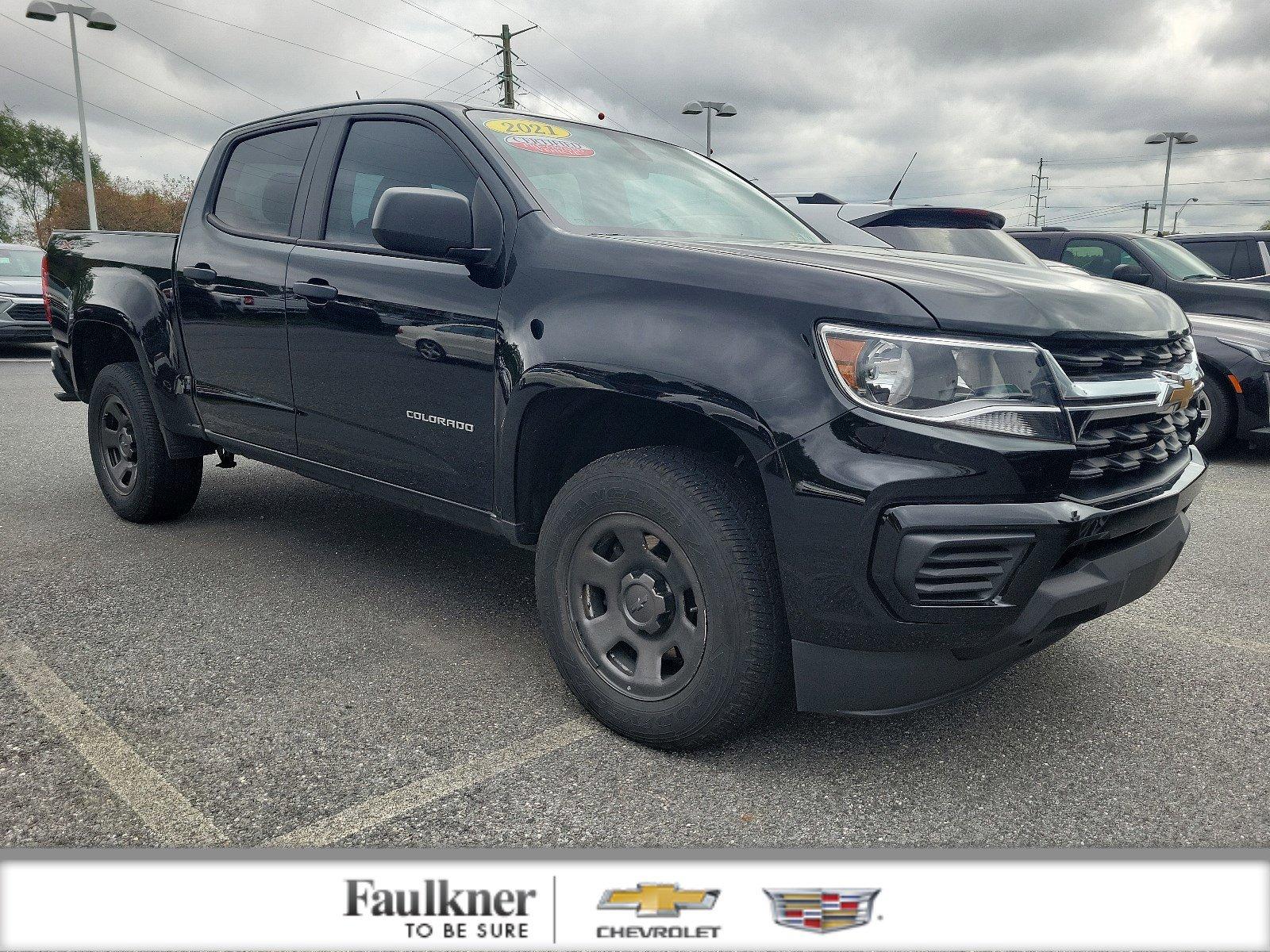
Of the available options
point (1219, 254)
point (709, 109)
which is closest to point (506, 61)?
point (709, 109)

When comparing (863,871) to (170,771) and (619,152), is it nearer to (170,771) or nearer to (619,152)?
(170,771)

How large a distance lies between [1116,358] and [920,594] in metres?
0.80

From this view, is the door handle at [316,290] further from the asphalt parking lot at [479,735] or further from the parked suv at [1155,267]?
the parked suv at [1155,267]

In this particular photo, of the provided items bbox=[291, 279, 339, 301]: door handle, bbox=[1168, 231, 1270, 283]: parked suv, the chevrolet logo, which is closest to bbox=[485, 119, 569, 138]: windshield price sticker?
bbox=[291, 279, 339, 301]: door handle

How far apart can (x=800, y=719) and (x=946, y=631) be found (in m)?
0.76

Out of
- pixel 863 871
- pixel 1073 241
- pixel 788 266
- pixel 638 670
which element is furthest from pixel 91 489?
pixel 1073 241

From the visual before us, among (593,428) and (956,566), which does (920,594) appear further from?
(593,428)

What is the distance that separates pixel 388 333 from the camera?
123 inches

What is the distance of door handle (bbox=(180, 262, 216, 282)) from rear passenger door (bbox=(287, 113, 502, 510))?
573mm

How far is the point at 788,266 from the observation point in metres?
2.35

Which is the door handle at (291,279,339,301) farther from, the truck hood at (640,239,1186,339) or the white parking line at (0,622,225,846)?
the white parking line at (0,622,225,846)

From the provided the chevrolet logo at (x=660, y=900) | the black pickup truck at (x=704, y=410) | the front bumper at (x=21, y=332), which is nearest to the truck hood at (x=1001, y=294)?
the black pickup truck at (x=704, y=410)

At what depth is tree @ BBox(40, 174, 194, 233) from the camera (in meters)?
45.9

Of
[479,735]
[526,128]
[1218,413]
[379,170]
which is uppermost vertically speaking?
[526,128]
